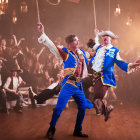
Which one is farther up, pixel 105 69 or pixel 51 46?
pixel 51 46

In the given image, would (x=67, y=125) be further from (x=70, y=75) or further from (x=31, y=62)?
(x=31, y=62)

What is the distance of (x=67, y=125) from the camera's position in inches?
155

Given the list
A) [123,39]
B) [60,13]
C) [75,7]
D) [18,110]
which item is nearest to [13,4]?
[60,13]

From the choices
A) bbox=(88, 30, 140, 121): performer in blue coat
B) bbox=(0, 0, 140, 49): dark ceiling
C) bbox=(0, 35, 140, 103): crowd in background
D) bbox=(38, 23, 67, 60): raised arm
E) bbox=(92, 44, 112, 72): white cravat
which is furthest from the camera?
bbox=(0, 0, 140, 49): dark ceiling

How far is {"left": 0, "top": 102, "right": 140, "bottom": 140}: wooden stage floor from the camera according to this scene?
3.24 meters

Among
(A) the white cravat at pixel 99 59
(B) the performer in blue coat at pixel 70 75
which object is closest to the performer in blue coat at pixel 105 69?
(A) the white cravat at pixel 99 59

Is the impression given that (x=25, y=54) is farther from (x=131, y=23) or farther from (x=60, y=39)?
(x=131, y=23)

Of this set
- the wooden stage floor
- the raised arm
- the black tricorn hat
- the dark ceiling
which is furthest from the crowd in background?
the raised arm

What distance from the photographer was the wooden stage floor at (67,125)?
324 cm

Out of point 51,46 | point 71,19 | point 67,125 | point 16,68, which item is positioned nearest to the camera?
point 51,46

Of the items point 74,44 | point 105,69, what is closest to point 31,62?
point 74,44

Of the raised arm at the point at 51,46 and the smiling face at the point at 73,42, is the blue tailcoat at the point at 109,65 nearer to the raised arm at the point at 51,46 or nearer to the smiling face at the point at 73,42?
the smiling face at the point at 73,42

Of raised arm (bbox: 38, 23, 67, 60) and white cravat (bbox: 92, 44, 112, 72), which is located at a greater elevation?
raised arm (bbox: 38, 23, 67, 60)

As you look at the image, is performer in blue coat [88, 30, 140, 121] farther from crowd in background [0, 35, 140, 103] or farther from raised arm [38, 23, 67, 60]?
crowd in background [0, 35, 140, 103]
